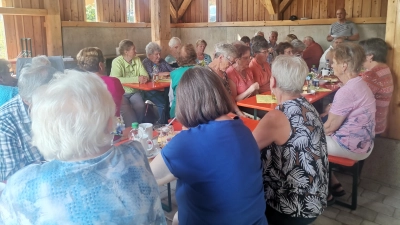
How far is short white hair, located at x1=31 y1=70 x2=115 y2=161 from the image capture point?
42.8 inches

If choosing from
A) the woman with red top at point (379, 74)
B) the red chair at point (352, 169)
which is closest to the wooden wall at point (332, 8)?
the woman with red top at point (379, 74)

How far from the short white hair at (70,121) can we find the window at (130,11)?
31.6 ft

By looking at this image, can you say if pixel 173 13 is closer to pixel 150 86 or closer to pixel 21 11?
pixel 21 11

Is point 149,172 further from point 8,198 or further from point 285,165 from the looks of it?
point 285,165

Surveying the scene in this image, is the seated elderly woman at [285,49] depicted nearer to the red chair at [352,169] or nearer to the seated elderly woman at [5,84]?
the red chair at [352,169]

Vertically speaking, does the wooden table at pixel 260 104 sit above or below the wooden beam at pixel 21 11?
below

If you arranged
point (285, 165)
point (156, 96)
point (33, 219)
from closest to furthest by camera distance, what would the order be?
point (33, 219)
point (285, 165)
point (156, 96)

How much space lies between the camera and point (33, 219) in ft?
3.38

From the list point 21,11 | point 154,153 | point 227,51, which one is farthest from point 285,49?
point 21,11

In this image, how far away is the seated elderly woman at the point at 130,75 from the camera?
4.57m

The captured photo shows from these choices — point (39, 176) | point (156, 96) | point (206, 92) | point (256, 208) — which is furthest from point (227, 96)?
point (156, 96)

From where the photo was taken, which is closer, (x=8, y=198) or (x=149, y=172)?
(x=8, y=198)

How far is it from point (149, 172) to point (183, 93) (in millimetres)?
480

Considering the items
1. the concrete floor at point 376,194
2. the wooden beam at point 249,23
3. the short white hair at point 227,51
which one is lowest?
the concrete floor at point 376,194
